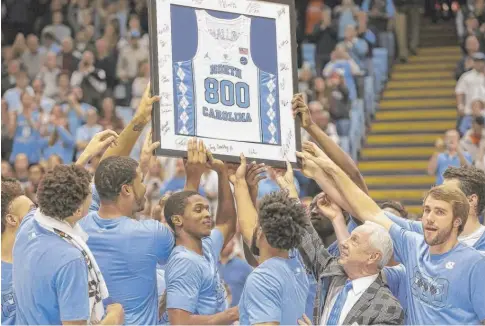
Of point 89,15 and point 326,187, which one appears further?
point 89,15

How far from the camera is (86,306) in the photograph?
5.62 m

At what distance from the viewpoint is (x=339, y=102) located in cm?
1556

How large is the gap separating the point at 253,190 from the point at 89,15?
12512 mm

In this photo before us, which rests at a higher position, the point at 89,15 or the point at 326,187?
the point at 89,15

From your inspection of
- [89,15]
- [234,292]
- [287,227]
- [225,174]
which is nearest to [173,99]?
[225,174]

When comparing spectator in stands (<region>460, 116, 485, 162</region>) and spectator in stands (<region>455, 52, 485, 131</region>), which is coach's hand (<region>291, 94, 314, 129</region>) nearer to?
spectator in stands (<region>460, 116, 485, 162</region>)

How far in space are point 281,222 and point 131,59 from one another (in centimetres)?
1183

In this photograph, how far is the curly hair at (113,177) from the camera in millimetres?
6426

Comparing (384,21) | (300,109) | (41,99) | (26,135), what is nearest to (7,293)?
(300,109)

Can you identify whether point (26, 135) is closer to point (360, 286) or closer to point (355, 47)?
point (355, 47)

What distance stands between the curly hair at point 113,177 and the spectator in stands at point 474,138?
7.90 metres

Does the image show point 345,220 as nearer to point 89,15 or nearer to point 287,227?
point 287,227

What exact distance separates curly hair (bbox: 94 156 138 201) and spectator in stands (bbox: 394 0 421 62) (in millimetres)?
12943
